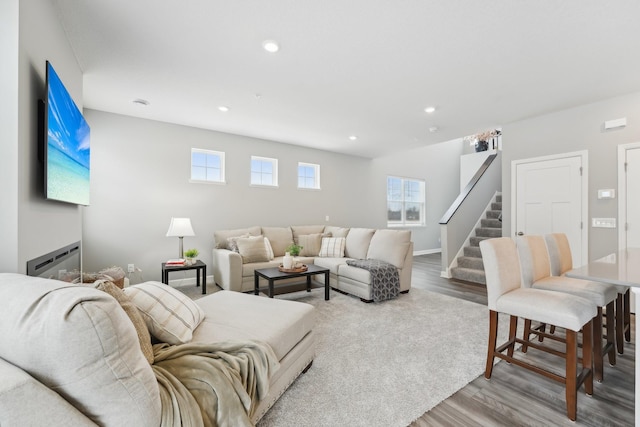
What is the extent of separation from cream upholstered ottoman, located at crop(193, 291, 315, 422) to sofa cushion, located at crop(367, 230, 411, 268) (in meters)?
2.23

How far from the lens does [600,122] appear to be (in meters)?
3.60

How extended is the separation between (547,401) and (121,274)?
3.79 meters

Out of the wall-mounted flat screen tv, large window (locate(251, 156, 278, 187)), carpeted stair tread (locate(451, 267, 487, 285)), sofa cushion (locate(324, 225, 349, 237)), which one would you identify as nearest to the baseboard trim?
Result: carpeted stair tread (locate(451, 267, 487, 285))

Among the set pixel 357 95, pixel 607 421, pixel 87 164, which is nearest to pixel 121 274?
pixel 87 164

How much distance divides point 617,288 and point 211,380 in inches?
114

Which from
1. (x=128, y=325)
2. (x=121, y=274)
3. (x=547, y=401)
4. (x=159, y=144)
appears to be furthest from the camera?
(x=159, y=144)

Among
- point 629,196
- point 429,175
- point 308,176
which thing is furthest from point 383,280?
point 429,175

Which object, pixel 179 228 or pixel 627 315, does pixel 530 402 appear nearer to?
pixel 627 315

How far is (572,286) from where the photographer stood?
6.98ft

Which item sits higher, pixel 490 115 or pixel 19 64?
pixel 490 115

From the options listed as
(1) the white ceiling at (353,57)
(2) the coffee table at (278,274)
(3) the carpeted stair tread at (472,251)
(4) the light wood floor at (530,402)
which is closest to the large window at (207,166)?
(1) the white ceiling at (353,57)

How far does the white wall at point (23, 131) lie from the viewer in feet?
4.81

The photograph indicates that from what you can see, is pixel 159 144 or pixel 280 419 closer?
pixel 280 419

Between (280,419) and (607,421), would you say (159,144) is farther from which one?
(607,421)
